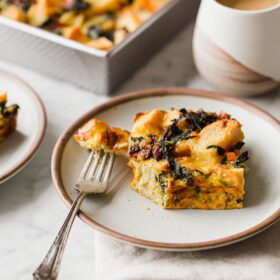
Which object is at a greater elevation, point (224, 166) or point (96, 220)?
point (224, 166)

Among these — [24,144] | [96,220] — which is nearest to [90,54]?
[24,144]

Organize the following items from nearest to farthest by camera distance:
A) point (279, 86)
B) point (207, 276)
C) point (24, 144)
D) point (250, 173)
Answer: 1. point (207, 276)
2. point (250, 173)
3. point (24, 144)
4. point (279, 86)

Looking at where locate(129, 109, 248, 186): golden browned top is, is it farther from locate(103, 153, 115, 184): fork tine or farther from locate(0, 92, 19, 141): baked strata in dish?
locate(0, 92, 19, 141): baked strata in dish

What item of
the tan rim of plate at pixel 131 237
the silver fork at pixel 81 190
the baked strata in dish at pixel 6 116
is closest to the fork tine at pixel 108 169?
the silver fork at pixel 81 190

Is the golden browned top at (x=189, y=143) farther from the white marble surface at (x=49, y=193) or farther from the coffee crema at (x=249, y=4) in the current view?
the coffee crema at (x=249, y=4)

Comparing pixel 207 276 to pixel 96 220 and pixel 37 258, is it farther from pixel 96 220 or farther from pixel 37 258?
pixel 37 258

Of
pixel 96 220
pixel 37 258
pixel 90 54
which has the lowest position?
pixel 37 258

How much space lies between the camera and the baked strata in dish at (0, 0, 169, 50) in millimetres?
2299

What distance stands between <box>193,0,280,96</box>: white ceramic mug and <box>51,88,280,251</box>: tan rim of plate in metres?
0.13

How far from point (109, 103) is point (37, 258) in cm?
57

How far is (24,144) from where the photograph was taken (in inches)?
73.6

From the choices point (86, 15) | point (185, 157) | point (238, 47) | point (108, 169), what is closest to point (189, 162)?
point (185, 157)

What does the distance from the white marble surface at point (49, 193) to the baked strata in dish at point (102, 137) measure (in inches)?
7.4

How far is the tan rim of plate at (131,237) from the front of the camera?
1.49 metres
